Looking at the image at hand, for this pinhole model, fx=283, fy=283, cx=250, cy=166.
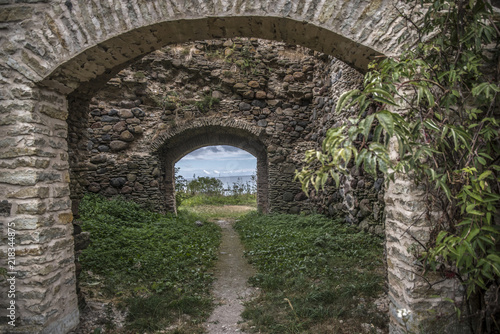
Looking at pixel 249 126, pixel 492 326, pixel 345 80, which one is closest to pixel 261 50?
pixel 249 126

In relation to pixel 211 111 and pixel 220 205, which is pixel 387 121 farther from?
pixel 220 205

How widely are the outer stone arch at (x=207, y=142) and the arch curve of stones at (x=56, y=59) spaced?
16.5 ft

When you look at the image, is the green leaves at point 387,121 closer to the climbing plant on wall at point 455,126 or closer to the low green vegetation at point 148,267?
the climbing plant on wall at point 455,126

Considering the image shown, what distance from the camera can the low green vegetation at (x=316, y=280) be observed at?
269 centimetres

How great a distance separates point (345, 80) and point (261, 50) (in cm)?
273

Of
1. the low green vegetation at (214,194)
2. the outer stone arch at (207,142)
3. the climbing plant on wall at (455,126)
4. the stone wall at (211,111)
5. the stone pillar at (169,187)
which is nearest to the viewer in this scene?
the climbing plant on wall at (455,126)

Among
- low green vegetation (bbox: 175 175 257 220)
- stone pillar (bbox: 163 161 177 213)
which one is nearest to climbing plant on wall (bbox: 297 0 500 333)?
stone pillar (bbox: 163 161 177 213)

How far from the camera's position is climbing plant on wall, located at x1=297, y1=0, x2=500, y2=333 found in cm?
160

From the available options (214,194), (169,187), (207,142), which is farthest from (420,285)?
(214,194)

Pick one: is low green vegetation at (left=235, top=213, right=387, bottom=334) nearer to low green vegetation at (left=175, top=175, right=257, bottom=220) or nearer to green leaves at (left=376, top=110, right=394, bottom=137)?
green leaves at (left=376, top=110, right=394, bottom=137)

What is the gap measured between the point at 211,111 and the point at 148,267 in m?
4.58

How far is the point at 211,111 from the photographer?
7.51m

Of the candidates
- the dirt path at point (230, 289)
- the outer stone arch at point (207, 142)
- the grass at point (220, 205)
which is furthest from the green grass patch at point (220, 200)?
the dirt path at point (230, 289)

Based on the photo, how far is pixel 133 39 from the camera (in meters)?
2.36
